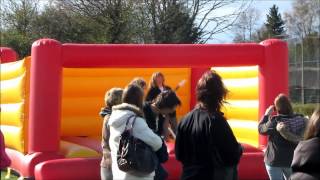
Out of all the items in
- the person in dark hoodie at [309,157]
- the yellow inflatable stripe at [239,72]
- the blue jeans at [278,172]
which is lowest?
the blue jeans at [278,172]

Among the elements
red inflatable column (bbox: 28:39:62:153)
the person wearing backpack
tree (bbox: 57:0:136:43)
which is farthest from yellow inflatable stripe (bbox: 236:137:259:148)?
tree (bbox: 57:0:136:43)

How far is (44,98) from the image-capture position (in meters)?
6.76

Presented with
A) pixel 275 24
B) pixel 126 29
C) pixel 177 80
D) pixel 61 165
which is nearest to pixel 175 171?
pixel 61 165

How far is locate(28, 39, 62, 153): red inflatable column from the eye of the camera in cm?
675

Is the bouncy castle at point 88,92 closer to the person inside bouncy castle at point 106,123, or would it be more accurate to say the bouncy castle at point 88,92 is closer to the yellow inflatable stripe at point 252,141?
the yellow inflatable stripe at point 252,141

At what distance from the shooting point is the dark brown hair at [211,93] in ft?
12.3

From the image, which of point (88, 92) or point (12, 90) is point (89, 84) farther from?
point (12, 90)

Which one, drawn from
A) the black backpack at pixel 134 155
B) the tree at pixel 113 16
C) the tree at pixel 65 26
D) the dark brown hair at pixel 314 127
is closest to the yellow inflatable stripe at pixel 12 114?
the black backpack at pixel 134 155

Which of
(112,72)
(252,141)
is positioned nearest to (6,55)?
(112,72)

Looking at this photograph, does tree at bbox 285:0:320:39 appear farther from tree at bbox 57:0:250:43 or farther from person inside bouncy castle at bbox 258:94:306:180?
person inside bouncy castle at bbox 258:94:306:180

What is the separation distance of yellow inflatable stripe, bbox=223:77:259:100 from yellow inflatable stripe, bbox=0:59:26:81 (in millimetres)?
3150

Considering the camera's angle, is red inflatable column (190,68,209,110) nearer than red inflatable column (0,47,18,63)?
Yes

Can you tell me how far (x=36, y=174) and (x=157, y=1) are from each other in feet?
57.2

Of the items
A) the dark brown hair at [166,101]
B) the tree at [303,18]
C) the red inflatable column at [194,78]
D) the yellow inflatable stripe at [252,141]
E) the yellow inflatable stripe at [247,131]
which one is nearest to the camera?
the dark brown hair at [166,101]
